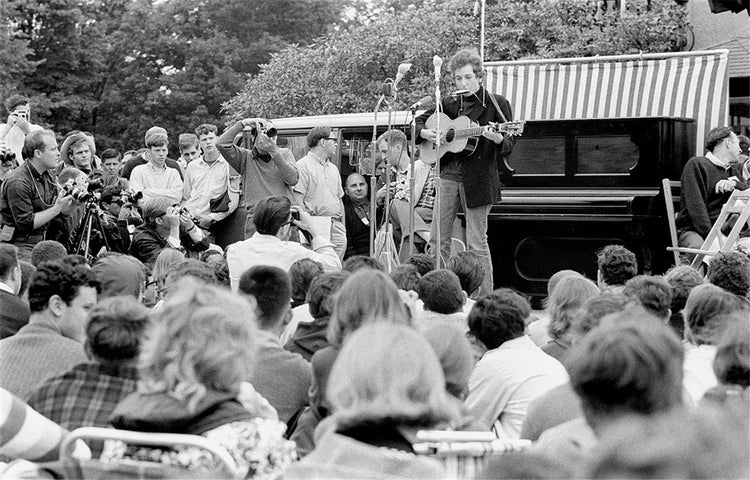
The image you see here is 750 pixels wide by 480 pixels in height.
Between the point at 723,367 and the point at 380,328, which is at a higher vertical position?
the point at 380,328

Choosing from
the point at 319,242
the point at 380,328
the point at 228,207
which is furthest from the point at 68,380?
the point at 228,207

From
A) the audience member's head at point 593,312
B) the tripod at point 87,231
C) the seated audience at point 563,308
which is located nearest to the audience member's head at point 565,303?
the seated audience at point 563,308

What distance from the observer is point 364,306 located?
13.4 feet

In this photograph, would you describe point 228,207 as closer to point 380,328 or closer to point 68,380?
point 68,380

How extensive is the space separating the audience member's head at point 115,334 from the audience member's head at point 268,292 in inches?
Answer: 54.4

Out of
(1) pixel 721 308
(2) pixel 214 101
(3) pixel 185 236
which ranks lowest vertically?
(2) pixel 214 101

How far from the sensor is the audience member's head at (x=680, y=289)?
232 inches

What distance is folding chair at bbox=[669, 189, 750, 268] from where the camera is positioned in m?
8.68

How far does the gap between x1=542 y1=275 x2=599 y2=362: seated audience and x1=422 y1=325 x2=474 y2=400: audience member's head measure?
1222 millimetres

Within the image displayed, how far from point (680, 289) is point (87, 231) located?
4.77 metres

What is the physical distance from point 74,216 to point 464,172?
302cm

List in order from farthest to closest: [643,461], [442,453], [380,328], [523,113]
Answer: [523,113], [442,453], [380,328], [643,461]

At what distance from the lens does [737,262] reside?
6184 mm

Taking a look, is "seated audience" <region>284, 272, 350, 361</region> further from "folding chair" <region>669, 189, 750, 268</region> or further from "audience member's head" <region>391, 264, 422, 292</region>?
"folding chair" <region>669, 189, 750, 268</region>
